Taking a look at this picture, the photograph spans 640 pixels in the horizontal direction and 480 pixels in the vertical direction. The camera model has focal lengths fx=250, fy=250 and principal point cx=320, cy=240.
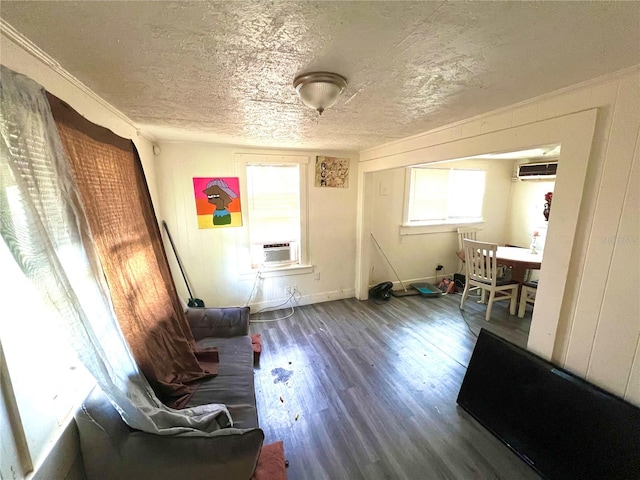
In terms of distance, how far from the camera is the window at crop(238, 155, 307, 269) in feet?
10.1

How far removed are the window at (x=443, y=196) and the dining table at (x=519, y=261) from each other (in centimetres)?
101

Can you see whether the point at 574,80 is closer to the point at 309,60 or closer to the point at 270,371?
the point at 309,60

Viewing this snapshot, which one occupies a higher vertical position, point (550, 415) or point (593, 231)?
point (593, 231)

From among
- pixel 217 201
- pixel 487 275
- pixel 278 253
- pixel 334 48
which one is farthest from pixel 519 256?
pixel 217 201

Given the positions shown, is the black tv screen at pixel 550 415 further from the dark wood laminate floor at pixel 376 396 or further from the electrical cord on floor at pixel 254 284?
the electrical cord on floor at pixel 254 284

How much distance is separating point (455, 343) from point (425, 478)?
1553mm

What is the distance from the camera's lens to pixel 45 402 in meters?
0.88

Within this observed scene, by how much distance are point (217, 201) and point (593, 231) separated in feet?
10.2

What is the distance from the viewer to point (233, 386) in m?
1.64

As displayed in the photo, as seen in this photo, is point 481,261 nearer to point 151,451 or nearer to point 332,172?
point 332,172

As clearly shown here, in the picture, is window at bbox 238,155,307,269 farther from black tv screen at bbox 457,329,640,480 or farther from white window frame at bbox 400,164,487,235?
black tv screen at bbox 457,329,640,480

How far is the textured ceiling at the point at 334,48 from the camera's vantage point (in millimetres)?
728

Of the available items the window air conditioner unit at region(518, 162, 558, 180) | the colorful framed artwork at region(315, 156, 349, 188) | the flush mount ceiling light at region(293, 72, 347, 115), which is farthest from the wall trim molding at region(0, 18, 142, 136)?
the window air conditioner unit at region(518, 162, 558, 180)

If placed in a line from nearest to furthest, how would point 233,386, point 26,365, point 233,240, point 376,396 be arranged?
point 26,365
point 233,386
point 376,396
point 233,240
